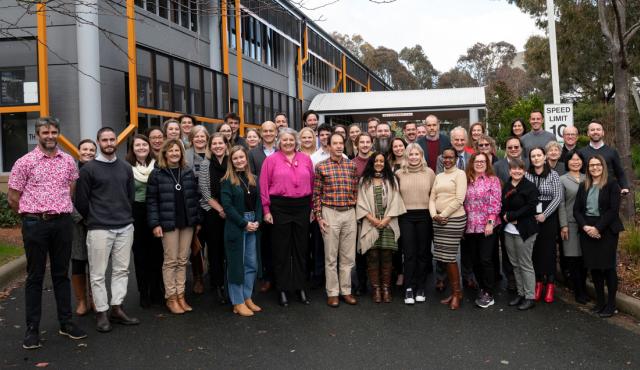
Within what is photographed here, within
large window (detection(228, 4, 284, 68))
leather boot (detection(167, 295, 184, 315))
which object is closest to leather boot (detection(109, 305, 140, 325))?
leather boot (detection(167, 295, 184, 315))

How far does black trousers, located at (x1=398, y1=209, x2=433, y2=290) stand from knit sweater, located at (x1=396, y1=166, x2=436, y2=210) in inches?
3.6

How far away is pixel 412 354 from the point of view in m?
4.73

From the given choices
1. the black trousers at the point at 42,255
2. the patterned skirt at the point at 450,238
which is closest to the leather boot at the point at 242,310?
the black trousers at the point at 42,255

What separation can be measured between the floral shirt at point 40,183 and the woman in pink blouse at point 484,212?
13.7 feet

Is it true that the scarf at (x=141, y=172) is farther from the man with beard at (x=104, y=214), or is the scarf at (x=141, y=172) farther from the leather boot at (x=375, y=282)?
the leather boot at (x=375, y=282)

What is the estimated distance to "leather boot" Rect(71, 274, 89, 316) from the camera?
19.4 ft

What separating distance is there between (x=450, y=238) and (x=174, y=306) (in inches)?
122

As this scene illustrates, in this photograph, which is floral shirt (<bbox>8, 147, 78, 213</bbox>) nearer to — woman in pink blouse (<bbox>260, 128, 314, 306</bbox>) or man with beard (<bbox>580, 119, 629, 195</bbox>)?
woman in pink blouse (<bbox>260, 128, 314, 306</bbox>)

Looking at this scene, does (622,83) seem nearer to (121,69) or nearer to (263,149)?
(263,149)

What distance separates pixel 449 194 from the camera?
243 inches

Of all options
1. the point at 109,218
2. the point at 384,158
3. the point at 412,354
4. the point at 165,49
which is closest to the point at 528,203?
the point at 384,158

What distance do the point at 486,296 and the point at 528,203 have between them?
43.9 inches

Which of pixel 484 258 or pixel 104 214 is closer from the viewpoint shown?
pixel 104 214

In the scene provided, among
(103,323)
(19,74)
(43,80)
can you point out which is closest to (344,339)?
(103,323)
